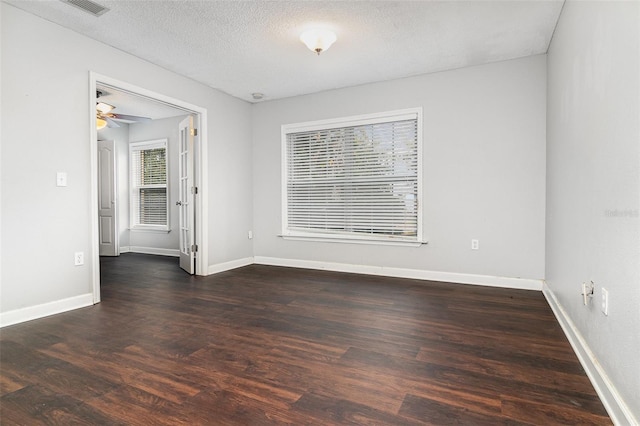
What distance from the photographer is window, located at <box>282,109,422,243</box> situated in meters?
4.42

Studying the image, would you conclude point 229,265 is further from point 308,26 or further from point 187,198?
point 308,26

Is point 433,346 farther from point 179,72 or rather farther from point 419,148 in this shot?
point 179,72

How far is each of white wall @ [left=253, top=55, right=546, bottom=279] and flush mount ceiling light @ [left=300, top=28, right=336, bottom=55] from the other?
150 cm

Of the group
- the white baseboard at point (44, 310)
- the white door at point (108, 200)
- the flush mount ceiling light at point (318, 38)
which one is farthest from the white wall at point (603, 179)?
the white door at point (108, 200)

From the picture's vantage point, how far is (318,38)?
3137 mm

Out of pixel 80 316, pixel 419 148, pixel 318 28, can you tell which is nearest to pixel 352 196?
pixel 419 148

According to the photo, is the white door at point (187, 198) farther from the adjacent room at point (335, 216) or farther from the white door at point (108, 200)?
the white door at point (108, 200)

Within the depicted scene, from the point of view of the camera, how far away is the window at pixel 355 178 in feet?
14.5

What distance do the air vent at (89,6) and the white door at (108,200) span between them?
13.8 feet

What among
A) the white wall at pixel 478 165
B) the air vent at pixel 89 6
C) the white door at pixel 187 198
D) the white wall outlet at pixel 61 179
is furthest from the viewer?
the white door at pixel 187 198

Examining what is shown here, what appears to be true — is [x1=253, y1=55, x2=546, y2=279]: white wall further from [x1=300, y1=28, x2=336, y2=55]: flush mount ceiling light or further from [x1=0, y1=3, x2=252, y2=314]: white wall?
[x1=0, y1=3, x2=252, y2=314]: white wall

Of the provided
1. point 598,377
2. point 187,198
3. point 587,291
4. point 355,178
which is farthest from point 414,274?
point 187,198

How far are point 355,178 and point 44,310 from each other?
3.54 metres

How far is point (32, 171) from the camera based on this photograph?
2883 millimetres
